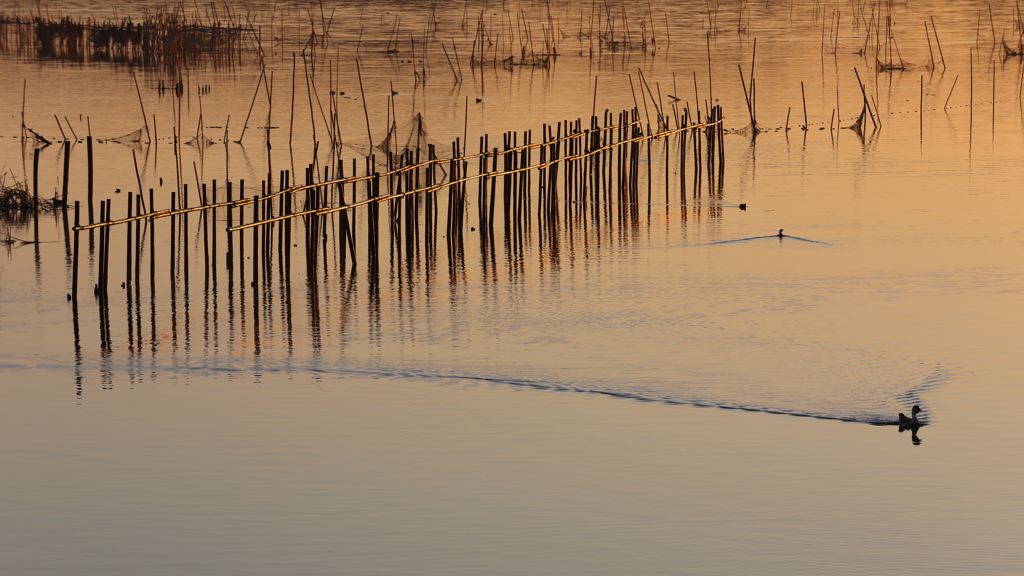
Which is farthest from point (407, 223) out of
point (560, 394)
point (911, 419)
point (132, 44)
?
point (132, 44)

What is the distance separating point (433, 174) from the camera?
44.5 feet

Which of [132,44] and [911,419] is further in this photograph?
[132,44]

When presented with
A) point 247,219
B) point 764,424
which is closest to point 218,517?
point 764,424

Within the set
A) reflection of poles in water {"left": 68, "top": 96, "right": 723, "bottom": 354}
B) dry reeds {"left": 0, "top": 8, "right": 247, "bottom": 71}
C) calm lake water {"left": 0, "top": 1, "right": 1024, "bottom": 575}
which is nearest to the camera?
calm lake water {"left": 0, "top": 1, "right": 1024, "bottom": 575}

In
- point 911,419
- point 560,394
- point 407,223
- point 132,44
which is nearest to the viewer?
point 911,419

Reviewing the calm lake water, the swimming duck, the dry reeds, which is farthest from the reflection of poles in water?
the dry reeds

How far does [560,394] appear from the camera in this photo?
9.04 m

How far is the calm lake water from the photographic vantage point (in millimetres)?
6730

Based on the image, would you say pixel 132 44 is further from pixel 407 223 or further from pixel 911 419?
pixel 911 419

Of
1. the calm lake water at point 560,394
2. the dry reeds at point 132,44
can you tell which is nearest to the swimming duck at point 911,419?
the calm lake water at point 560,394

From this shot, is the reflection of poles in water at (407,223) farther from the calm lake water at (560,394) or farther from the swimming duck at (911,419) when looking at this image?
the swimming duck at (911,419)

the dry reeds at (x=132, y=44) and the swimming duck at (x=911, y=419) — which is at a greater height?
the dry reeds at (x=132, y=44)

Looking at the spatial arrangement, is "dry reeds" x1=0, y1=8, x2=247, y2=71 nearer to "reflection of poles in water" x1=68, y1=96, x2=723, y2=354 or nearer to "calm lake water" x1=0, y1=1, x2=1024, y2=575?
"calm lake water" x1=0, y1=1, x2=1024, y2=575

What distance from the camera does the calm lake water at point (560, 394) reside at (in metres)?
6.73
